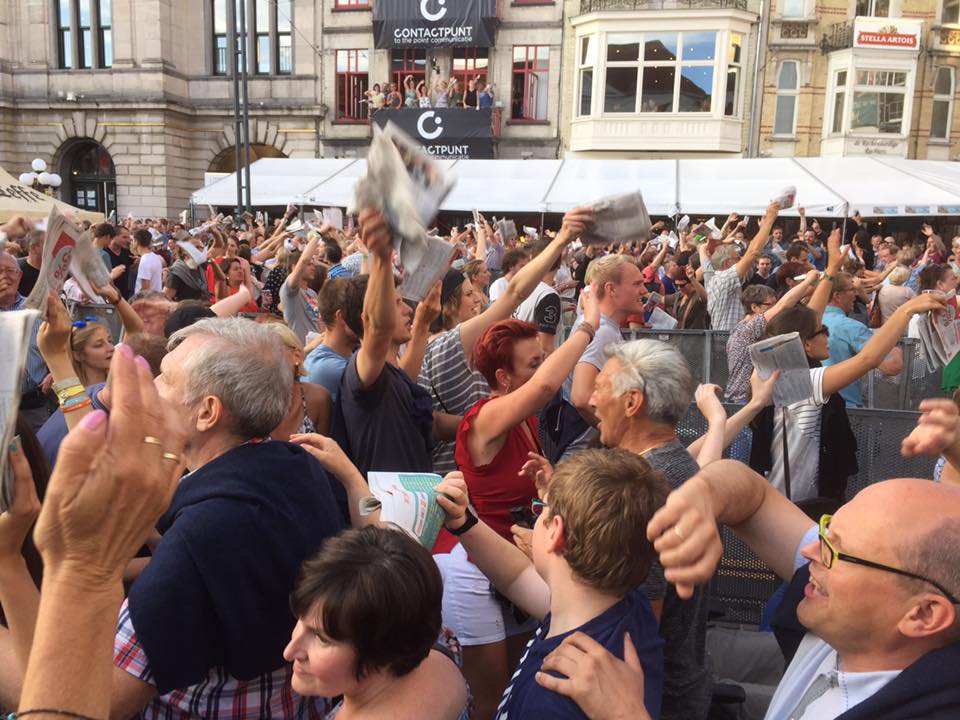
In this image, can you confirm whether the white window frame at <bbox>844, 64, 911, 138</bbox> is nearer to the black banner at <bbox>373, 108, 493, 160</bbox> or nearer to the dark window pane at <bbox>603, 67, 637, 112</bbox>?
the dark window pane at <bbox>603, 67, 637, 112</bbox>

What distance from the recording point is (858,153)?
79.7ft

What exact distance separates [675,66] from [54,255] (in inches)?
985

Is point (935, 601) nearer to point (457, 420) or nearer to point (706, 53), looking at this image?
point (457, 420)

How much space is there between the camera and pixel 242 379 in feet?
5.95

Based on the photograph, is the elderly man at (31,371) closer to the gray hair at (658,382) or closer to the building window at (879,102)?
the gray hair at (658,382)

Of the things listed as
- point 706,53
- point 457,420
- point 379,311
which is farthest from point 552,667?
point 706,53

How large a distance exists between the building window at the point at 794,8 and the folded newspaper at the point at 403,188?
2648cm

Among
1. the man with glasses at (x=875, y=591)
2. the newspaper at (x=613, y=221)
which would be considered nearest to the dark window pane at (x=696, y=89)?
the newspaper at (x=613, y=221)

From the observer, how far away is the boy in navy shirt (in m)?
1.70

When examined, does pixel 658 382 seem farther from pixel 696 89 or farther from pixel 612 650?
pixel 696 89

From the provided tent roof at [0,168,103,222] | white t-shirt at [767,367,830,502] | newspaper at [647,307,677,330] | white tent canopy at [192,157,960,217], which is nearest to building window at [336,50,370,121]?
white tent canopy at [192,157,960,217]

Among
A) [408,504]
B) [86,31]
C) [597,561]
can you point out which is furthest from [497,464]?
[86,31]

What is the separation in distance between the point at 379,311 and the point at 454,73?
84.9 ft

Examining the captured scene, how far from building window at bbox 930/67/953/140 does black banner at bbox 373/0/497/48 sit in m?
15.2
